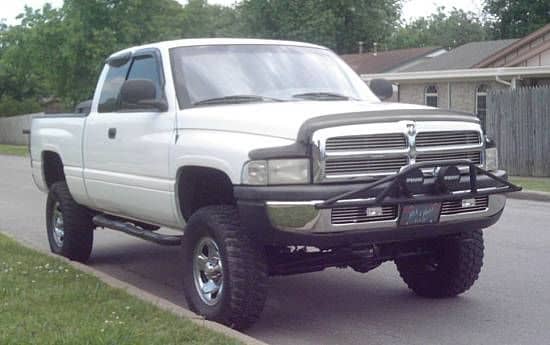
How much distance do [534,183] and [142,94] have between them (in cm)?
1239

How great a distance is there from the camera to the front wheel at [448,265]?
669cm

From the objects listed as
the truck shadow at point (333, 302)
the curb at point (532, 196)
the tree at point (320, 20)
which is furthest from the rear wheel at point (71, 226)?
the tree at point (320, 20)

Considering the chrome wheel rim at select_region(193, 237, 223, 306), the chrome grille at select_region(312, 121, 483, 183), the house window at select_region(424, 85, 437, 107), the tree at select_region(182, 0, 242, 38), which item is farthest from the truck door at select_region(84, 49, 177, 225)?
the tree at select_region(182, 0, 242, 38)

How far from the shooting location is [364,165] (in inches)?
220

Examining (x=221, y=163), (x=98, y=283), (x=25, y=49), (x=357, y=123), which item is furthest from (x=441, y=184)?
(x=25, y=49)

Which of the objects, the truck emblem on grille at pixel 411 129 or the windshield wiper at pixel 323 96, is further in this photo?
the windshield wiper at pixel 323 96

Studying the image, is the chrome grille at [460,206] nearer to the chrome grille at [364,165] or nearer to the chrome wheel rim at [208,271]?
the chrome grille at [364,165]

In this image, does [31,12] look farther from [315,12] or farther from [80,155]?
[80,155]

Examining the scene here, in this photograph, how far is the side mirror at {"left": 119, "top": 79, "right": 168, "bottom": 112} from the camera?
6652 mm

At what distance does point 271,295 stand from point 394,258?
1433 mm

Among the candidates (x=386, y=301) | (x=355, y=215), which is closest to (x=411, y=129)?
(x=355, y=215)

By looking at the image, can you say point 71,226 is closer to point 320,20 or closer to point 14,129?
point 14,129

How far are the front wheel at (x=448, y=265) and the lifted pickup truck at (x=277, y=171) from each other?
1 centimetres

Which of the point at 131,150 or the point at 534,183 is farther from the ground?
the point at 131,150
